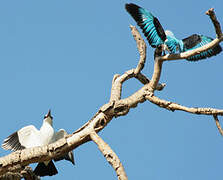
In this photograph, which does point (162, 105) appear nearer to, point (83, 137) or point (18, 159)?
point (83, 137)

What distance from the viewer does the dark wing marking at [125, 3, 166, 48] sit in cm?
425

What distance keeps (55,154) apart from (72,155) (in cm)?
114

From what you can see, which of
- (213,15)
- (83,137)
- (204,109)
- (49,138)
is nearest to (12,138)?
(49,138)

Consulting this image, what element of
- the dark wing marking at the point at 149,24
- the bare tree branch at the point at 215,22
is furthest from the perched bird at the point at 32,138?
the bare tree branch at the point at 215,22

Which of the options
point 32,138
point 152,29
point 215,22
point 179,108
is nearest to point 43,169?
point 32,138

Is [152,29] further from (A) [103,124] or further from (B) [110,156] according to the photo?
(B) [110,156]

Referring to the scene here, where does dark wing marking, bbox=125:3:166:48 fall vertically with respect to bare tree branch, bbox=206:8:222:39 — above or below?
above

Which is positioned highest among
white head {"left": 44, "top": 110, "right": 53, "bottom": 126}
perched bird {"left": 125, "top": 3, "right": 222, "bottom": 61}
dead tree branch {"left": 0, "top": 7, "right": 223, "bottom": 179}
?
white head {"left": 44, "top": 110, "right": 53, "bottom": 126}

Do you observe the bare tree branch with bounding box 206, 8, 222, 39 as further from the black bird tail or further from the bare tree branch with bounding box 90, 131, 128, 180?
the black bird tail

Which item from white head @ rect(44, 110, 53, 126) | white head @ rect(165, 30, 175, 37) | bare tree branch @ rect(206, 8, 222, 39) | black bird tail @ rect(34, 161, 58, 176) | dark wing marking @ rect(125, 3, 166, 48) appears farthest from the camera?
white head @ rect(44, 110, 53, 126)

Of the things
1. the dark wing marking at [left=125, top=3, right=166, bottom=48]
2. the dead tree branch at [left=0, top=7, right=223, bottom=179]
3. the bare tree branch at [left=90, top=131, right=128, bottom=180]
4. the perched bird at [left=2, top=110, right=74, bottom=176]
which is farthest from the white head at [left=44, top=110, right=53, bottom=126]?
the dark wing marking at [left=125, top=3, right=166, bottom=48]

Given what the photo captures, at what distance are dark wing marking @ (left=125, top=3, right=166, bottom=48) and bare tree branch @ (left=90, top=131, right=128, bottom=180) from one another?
1.02 meters

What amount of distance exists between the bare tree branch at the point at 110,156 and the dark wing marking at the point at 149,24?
1015 mm

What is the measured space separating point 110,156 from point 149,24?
131 centimetres
